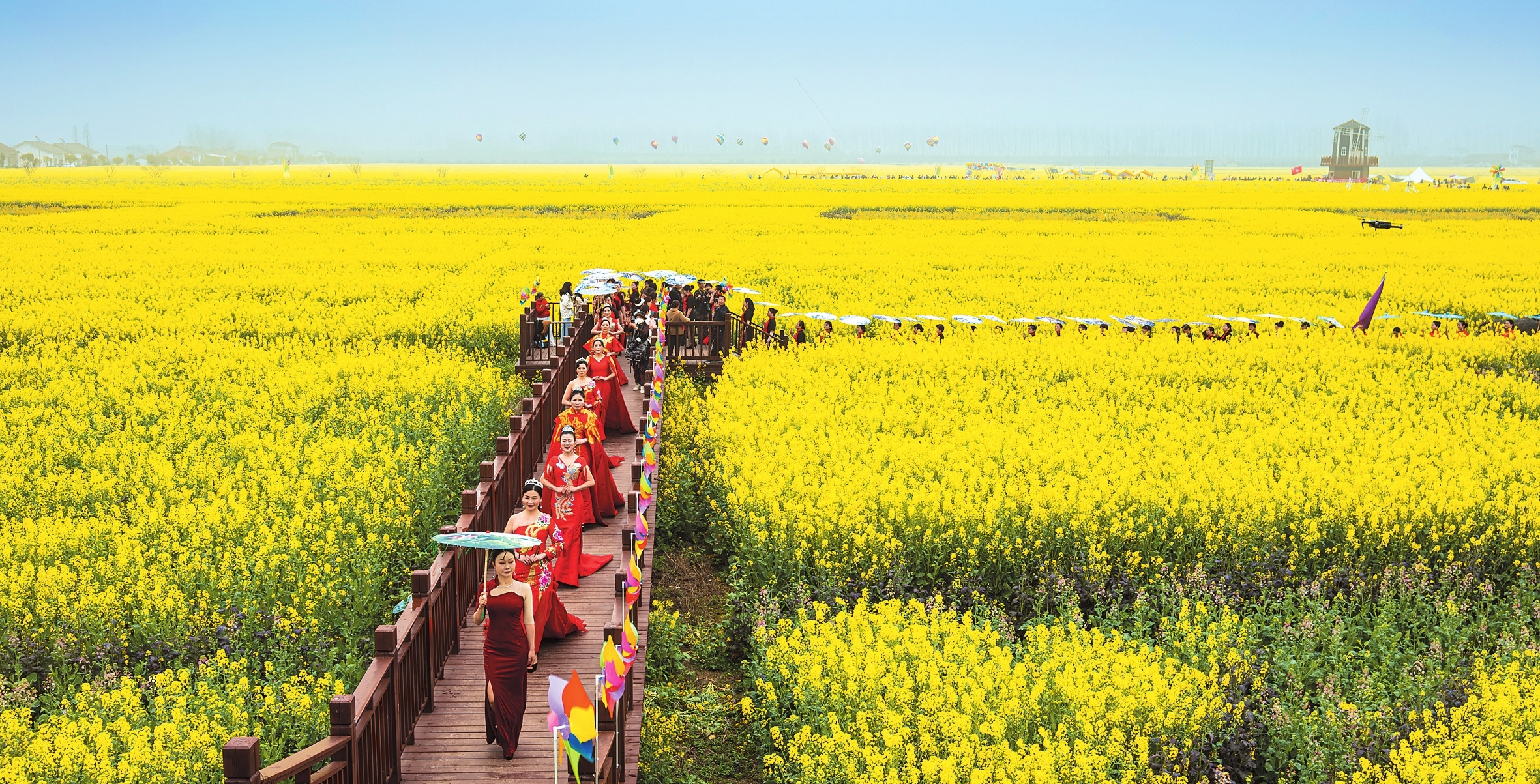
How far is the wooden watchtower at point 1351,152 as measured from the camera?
14088 cm

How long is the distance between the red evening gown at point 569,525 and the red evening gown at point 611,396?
4109 mm

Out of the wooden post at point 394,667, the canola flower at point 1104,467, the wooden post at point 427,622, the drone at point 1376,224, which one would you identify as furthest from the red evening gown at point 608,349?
the drone at point 1376,224

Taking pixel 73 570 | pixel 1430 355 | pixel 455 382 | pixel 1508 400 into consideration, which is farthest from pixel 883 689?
pixel 1430 355

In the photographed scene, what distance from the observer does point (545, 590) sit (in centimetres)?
923

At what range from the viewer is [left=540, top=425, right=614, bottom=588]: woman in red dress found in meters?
10.7

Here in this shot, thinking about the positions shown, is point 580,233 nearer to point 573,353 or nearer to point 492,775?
point 573,353

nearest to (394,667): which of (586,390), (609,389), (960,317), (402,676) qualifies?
(402,676)

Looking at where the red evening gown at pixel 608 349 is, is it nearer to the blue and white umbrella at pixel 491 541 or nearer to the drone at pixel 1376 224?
the blue and white umbrella at pixel 491 541

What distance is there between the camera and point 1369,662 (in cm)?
1082

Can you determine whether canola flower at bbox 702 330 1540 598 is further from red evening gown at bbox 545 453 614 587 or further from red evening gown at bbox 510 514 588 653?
red evening gown at bbox 510 514 588 653

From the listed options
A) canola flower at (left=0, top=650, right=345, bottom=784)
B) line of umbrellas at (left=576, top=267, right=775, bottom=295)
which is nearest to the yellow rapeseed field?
canola flower at (left=0, top=650, right=345, bottom=784)

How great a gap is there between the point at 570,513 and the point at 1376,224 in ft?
171

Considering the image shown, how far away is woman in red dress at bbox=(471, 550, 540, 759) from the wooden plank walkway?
195 mm

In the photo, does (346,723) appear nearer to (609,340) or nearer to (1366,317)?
(609,340)
